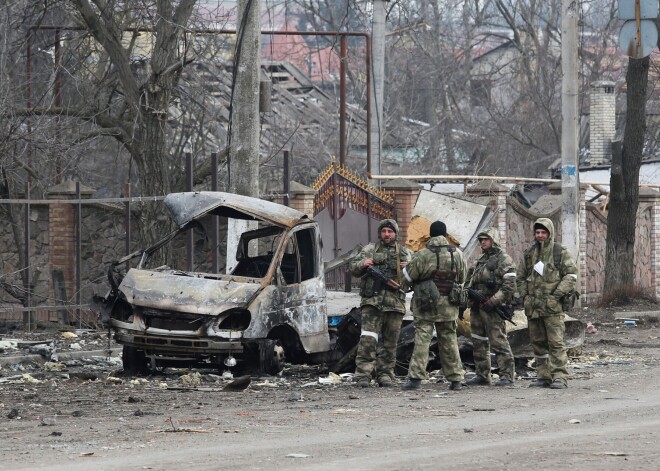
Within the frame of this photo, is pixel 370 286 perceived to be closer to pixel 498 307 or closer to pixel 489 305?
pixel 489 305

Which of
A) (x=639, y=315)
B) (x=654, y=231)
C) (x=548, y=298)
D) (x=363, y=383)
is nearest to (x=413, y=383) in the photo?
(x=363, y=383)

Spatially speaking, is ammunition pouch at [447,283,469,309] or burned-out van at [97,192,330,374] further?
burned-out van at [97,192,330,374]

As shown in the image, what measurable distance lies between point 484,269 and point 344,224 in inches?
371

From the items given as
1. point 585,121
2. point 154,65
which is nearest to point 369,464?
point 154,65

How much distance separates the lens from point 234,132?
15.7 m

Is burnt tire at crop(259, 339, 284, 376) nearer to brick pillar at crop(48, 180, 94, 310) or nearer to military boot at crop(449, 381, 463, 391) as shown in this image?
military boot at crop(449, 381, 463, 391)

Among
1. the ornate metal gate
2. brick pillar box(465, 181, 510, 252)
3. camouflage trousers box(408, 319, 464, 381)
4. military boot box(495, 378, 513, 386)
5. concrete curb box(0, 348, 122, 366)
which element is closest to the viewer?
camouflage trousers box(408, 319, 464, 381)

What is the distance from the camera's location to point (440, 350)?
13.1 m

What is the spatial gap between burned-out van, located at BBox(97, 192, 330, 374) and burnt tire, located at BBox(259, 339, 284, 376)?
10 mm

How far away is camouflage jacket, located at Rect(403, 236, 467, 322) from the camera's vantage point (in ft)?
42.4

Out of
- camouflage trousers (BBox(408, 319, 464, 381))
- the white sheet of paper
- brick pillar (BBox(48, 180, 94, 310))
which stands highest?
brick pillar (BBox(48, 180, 94, 310))

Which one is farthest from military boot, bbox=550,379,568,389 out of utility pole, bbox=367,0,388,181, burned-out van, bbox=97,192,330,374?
utility pole, bbox=367,0,388,181

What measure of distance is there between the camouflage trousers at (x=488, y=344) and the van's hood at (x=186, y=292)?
2.28 metres

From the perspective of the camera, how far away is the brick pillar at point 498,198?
82.2 ft
